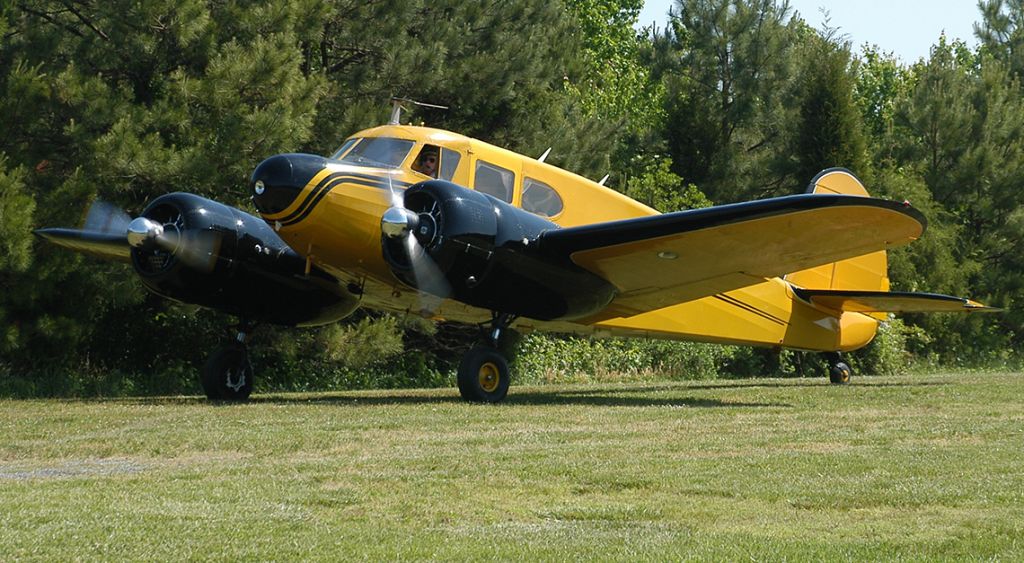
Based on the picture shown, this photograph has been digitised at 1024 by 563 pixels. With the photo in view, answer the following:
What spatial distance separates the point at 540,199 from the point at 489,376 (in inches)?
90.2

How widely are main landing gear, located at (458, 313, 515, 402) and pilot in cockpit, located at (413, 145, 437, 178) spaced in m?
1.90

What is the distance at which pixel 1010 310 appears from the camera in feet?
114

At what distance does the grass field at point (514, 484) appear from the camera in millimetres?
5984

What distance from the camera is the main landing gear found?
14.3 metres

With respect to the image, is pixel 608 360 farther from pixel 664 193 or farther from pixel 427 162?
→ pixel 427 162

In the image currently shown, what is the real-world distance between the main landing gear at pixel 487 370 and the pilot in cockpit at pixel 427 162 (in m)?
1.90

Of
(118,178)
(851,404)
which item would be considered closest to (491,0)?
(118,178)

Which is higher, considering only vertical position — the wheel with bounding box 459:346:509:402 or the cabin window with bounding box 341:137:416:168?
the cabin window with bounding box 341:137:416:168

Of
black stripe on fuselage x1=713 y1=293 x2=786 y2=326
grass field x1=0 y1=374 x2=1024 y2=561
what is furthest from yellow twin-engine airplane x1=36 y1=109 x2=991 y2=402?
grass field x1=0 y1=374 x2=1024 y2=561

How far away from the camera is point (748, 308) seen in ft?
59.7

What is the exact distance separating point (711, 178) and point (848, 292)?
1753 centimetres

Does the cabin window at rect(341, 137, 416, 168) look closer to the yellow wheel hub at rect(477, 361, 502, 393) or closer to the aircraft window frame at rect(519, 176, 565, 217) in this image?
the aircraft window frame at rect(519, 176, 565, 217)

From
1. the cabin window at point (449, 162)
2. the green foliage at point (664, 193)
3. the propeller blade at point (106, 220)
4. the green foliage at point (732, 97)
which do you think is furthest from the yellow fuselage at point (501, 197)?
the green foliage at point (732, 97)

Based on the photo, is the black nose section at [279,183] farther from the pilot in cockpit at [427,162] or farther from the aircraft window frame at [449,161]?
the aircraft window frame at [449,161]
